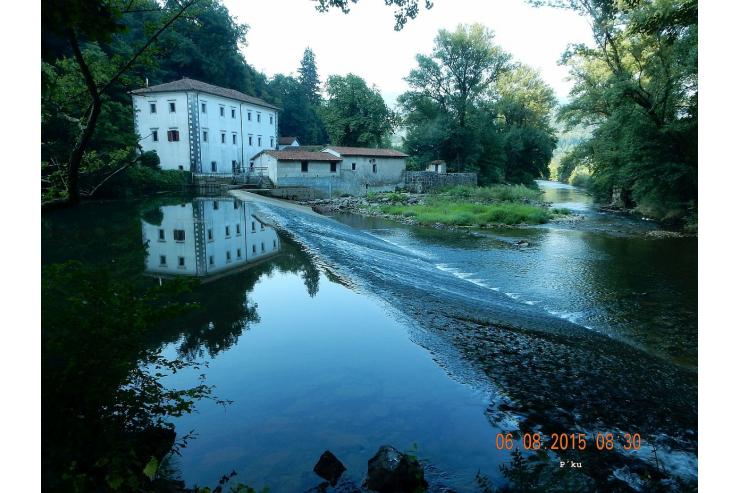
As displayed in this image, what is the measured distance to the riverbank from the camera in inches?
1046

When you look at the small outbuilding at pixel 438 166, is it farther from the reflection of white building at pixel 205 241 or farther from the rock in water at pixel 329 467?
the rock in water at pixel 329 467

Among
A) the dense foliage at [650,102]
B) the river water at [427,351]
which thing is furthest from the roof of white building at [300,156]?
the river water at [427,351]

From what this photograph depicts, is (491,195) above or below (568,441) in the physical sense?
above

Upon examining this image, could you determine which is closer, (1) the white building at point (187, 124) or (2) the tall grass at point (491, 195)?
(2) the tall grass at point (491, 195)

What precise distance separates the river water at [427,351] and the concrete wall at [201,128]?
91.4 feet

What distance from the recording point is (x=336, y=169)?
42.7m

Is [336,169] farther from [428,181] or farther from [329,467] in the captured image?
[329,467]

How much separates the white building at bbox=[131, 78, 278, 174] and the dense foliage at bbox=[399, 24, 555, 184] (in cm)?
1981

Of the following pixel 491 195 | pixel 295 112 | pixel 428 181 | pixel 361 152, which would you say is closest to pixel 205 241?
pixel 491 195

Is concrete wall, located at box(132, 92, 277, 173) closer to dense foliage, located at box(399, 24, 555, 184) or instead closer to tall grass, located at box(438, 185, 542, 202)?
dense foliage, located at box(399, 24, 555, 184)

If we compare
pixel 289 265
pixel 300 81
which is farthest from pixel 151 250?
pixel 300 81

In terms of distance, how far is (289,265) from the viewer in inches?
627

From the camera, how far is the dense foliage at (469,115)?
4953 centimetres

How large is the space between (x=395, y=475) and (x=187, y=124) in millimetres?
44924
